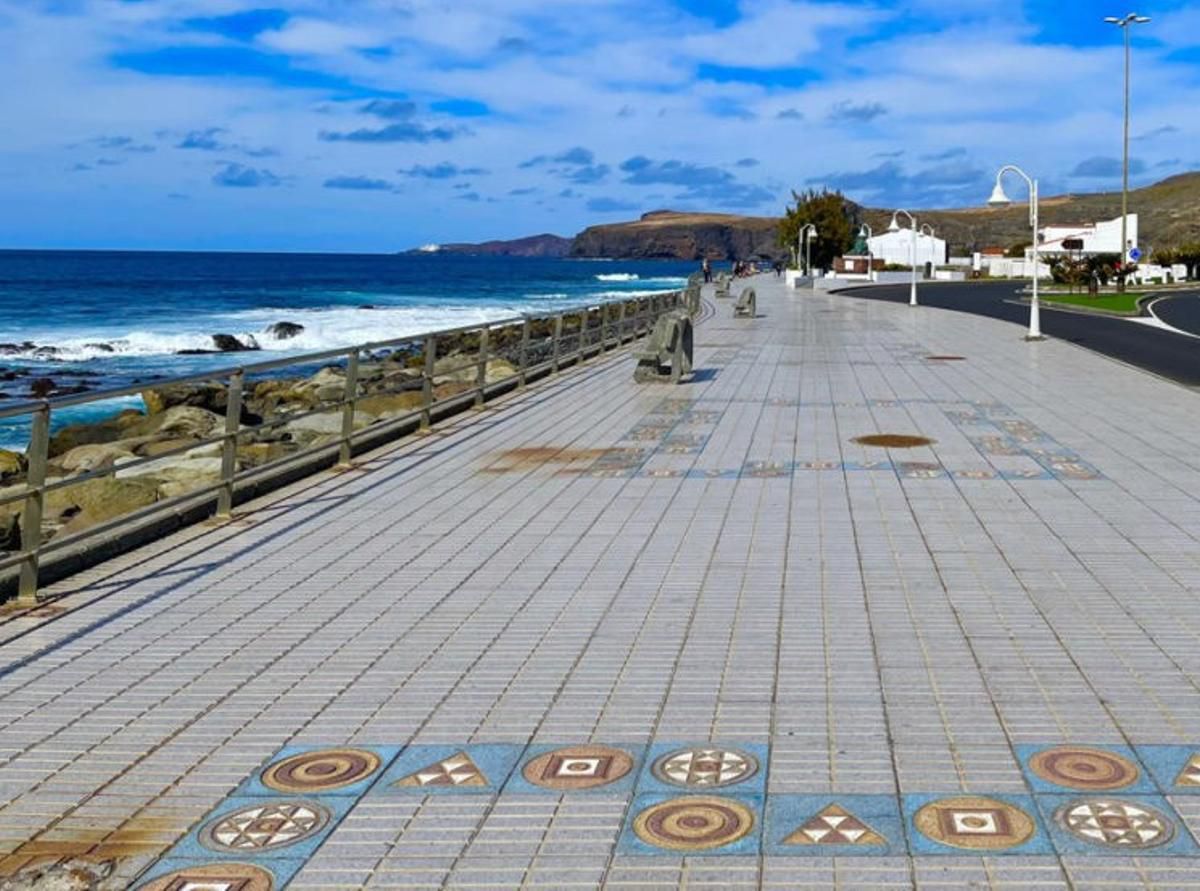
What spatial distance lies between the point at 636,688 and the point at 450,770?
3.73ft

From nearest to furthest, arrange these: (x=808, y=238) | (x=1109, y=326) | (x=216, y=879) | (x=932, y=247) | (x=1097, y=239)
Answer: (x=216, y=879) < (x=1109, y=326) < (x=808, y=238) < (x=932, y=247) < (x=1097, y=239)

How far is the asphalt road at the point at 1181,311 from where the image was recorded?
35656 mm

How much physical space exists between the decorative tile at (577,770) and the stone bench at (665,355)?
49.0 feet

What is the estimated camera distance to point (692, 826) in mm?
4324

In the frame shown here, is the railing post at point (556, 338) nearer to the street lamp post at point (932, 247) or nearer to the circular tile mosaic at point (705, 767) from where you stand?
the circular tile mosaic at point (705, 767)

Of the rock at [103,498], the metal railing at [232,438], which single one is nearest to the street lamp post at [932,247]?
the metal railing at [232,438]

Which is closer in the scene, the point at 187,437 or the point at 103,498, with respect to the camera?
the point at 103,498

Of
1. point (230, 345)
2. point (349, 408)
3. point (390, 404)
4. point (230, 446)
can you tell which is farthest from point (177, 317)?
point (230, 446)

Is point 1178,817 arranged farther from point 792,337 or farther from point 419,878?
point 792,337

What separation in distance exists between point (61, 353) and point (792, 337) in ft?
105

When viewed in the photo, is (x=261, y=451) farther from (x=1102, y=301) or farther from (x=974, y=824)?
(x=1102, y=301)

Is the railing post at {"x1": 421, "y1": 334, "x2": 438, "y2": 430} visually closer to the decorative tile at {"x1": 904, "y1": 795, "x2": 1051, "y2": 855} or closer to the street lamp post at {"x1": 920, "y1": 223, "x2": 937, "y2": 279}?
the decorative tile at {"x1": 904, "y1": 795, "x2": 1051, "y2": 855}

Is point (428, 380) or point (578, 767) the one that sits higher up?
point (428, 380)

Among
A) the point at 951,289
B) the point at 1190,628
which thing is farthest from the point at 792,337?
the point at 951,289
